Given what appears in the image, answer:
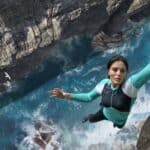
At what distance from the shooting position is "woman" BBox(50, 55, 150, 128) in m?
2.90

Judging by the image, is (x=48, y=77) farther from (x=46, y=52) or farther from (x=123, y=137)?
(x=123, y=137)

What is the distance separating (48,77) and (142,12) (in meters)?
1.43

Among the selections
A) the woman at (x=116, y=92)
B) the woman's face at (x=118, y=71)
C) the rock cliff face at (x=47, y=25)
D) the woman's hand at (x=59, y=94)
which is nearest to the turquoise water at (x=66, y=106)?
the rock cliff face at (x=47, y=25)

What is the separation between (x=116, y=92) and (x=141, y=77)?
0.27m

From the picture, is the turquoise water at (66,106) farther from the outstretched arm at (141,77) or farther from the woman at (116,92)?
the outstretched arm at (141,77)

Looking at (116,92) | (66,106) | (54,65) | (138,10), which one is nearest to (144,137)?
(66,106)

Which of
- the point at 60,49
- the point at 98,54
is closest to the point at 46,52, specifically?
the point at 60,49

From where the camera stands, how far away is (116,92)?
3088 mm

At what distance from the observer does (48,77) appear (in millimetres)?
6926

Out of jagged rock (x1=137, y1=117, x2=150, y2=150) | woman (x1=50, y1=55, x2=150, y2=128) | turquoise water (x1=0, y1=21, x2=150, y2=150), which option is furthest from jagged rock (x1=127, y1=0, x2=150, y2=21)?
woman (x1=50, y1=55, x2=150, y2=128)

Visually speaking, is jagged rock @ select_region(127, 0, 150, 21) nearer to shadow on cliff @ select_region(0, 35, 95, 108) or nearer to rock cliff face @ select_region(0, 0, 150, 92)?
rock cliff face @ select_region(0, 0, 150, 92)

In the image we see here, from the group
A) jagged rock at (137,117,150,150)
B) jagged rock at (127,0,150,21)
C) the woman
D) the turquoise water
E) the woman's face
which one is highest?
the woman's face

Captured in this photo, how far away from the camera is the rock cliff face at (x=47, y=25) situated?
674cm

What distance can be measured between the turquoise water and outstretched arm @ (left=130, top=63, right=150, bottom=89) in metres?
3.85
